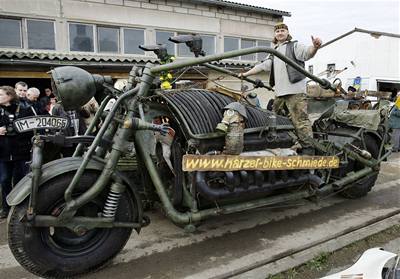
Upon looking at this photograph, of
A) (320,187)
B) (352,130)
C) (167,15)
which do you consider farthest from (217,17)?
(320,187)

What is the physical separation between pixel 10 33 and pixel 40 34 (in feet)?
2.35

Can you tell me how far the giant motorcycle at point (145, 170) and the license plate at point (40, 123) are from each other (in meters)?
1.26

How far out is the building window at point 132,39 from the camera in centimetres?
1074

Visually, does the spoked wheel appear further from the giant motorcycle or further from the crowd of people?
the crowd of people

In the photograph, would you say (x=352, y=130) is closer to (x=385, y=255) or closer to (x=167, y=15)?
(x=385, y=255)

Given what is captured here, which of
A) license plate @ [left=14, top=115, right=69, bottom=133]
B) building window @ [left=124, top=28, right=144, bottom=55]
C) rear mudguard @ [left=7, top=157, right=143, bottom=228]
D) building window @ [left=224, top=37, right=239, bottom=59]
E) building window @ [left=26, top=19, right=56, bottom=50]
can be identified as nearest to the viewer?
rear mudguard @ [left=7, top=157, right=143, bottom=228]

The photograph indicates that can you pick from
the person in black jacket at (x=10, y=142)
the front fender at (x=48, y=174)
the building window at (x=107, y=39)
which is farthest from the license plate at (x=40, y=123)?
the building window at (x=107, y=39)

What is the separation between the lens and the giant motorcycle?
257cm

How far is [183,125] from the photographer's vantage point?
9.70 ft

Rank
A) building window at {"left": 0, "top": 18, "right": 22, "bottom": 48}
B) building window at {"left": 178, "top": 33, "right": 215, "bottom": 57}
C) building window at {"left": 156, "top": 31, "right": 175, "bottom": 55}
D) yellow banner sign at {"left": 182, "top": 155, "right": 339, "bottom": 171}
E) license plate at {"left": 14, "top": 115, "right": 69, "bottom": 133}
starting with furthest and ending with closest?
building window at {"left": 178, "top": 33, "right": 215, "bottom": 57} → building window at {"left": 156, "top": 31, "right": 175, "bottom": 55} → building window at {"left": 0, "top": 18, "right": 22, "bottom": 48} → license plate at {"left": 14, "top": 115, "right": 69, "bottom": 133} → yellow banner sign at {"left": 182, "top": 155, "right": 339, "bottom": 171}

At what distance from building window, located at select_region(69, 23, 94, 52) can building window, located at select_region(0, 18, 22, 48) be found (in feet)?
4.29

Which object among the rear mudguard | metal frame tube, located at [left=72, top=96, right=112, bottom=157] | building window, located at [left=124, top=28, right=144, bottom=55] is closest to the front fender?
the rear mudguard

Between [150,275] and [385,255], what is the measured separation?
1.76 metres

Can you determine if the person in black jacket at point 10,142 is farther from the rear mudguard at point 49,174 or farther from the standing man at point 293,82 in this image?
the standing man at point 293,82
